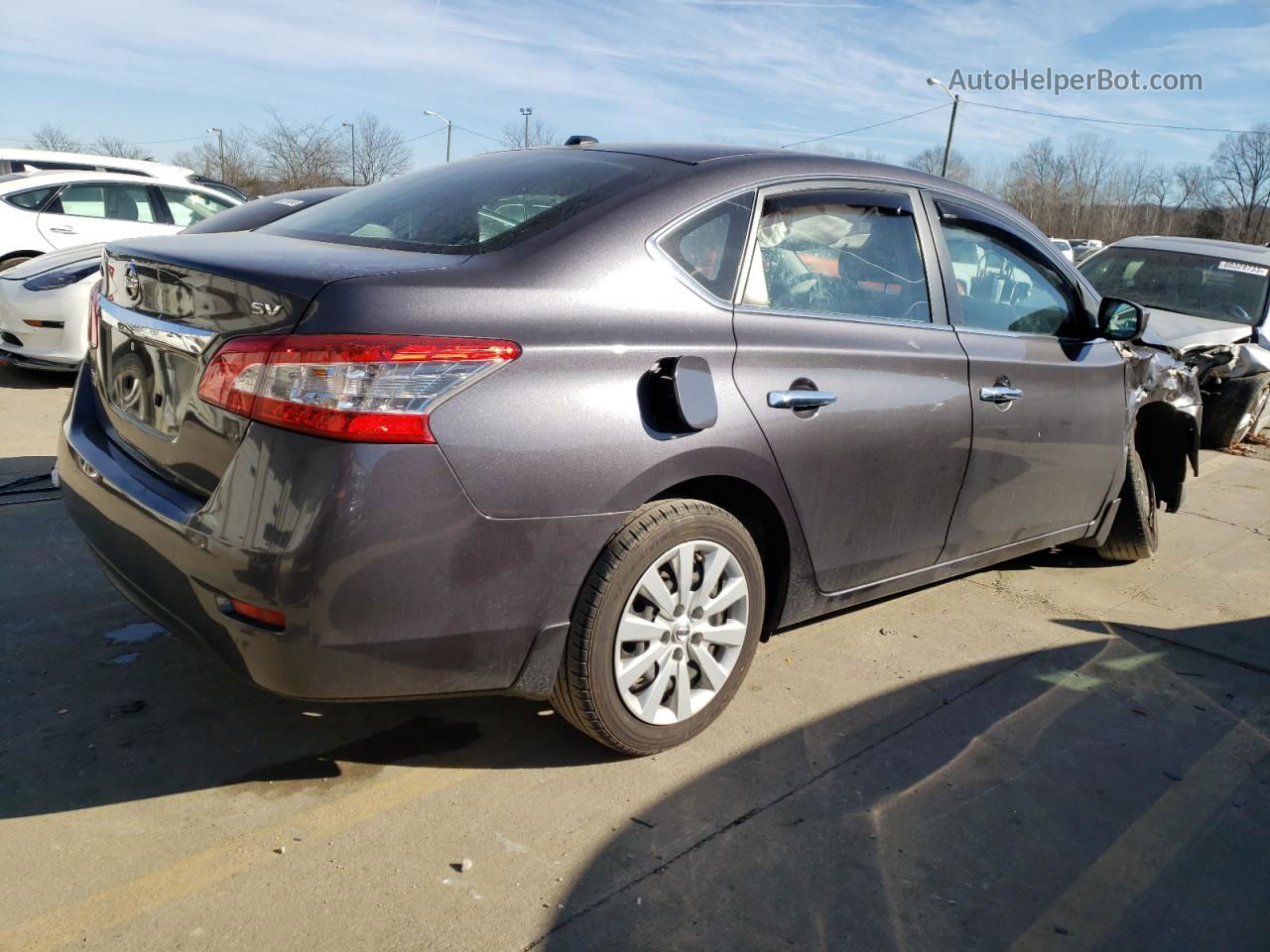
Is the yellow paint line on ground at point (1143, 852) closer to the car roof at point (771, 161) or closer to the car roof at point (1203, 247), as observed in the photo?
the car roof at point (771, 161)

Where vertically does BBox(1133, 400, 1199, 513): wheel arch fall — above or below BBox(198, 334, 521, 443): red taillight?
below

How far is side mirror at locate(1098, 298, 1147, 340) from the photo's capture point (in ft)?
13.9

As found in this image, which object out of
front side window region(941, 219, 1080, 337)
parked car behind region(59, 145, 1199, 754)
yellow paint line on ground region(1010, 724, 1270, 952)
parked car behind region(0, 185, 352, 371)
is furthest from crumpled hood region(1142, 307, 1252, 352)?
parked car behind region(0, 185, 352, 371)

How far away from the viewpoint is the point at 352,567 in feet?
7.28

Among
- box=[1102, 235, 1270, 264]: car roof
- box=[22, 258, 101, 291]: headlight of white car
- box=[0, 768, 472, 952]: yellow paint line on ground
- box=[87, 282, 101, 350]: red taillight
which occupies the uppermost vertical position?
box=[1102, 235, 1270, 264]: car roof

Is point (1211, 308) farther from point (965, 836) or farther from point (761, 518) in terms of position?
point (965, 836)

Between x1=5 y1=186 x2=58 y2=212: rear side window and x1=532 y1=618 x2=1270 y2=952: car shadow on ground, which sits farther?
x1=5 y1=186 x2=58 y2=212: rear side window

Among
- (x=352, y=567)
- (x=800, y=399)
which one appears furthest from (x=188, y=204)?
(x=352, y=567)

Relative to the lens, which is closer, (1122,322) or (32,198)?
(1122,322)

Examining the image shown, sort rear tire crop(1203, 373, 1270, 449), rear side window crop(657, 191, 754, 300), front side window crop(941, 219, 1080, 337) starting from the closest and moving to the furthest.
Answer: rear side window crop(657, 191, 754, 300), front side window crop(941, 219, 1080, 337), rear tire crop(1203, 373, 1270, 449)

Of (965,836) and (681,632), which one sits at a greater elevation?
(681,632)

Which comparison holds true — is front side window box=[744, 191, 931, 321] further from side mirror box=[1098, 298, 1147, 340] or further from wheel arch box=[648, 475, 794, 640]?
side mirror box=[1098, 298, 1147, 340]

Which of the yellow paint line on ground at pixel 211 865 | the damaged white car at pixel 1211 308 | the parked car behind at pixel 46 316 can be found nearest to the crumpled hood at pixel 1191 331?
the damaged white car at pixel 1211 308

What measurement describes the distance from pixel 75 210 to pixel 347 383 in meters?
9.62
